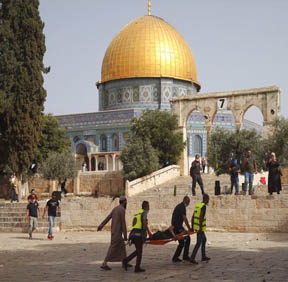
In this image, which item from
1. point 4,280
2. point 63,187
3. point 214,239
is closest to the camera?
point 4,280

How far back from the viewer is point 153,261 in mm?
9625

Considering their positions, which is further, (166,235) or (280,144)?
(280,144)

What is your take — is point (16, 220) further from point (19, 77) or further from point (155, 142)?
point (155, 142)

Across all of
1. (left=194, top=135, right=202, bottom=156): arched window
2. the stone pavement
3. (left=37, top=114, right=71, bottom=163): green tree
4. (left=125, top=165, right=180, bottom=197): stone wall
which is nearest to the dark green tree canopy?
(left=125, top=165, right=180, bottom=197): stone wall

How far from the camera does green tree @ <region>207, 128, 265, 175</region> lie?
22.9 meters

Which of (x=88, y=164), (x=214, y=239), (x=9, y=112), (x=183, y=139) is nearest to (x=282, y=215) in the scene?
(x=214, y=239)

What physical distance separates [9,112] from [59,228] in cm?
786

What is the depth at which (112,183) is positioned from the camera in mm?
29062

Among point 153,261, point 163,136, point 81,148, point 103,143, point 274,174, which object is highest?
point 103,143

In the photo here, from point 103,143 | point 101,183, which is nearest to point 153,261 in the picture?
point 101,183

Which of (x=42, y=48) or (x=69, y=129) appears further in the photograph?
(x=69, y=129)

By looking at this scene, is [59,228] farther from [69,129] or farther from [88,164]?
[69,129]

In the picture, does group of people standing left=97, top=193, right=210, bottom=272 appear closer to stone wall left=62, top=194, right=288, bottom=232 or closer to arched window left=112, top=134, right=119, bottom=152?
stone wall left=62, top=194, right=288, bottom=232

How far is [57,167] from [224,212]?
15.1 meters
